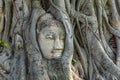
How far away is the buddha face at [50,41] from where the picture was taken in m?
3.45

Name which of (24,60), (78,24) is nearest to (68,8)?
(78,24)

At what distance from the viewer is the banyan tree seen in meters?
3.40

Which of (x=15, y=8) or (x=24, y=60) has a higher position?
(x=15, y=8)

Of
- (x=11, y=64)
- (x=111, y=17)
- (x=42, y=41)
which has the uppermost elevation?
(x=111, y=17)

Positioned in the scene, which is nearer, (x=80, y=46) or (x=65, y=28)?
(x=65, y=28)

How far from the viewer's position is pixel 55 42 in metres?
3.45

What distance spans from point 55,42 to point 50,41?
5 cm

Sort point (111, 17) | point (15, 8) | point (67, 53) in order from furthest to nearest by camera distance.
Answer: point (111, 17) → point (15, 8) → point (67, 53)

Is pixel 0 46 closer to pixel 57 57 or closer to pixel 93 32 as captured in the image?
pixel 57 57

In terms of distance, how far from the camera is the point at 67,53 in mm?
3381

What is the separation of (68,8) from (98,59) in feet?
2.20

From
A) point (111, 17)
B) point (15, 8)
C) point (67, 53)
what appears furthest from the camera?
point (111, 17)

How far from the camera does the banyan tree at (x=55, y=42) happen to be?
340 centimetres

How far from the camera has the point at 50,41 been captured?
3.46 m
